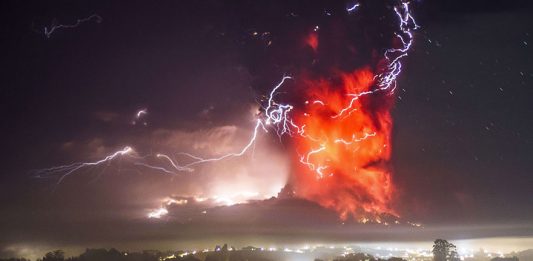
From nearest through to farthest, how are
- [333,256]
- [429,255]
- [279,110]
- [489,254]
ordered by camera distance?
[279,110] → [429,255] → [489,254] → [333,256]

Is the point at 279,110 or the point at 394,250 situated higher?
the point at 279,110

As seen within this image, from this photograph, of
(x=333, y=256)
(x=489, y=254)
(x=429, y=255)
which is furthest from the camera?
(x=333, y=256)

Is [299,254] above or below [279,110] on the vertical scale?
below

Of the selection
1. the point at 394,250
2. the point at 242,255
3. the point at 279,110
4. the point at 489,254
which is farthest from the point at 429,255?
the point at 279,110

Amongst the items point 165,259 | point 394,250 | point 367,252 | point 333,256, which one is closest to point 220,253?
point 165,259

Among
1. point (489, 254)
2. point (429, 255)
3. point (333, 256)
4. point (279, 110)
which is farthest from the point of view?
point (333, 256)

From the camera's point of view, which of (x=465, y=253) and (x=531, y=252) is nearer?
(x=465, y=253)

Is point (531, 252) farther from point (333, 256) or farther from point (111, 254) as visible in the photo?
point (111, 254)

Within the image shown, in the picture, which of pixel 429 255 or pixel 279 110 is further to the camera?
pixel 429 255

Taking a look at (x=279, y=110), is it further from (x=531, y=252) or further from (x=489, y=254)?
(x=531, y=252)
